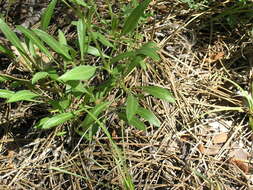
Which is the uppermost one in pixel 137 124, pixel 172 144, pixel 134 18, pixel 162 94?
pixel 134 18

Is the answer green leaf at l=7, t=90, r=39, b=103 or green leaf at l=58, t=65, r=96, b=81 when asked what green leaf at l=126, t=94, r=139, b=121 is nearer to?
green leaf at l=58, t=65, r=96, b=81

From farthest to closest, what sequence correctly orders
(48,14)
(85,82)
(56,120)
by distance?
(85,82), (48,14), (56,120)

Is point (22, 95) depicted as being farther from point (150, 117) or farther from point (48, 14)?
point (150, 117)

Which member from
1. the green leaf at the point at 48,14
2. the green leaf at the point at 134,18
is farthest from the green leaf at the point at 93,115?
the green leaf at the point at 48,14

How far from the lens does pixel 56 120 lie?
5.50 feet

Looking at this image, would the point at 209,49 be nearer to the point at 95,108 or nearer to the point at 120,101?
the point at 120,101

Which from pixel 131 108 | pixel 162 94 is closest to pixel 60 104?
pixel 131 108

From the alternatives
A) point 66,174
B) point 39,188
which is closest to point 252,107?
point 66,174

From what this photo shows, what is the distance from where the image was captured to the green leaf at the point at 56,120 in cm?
165

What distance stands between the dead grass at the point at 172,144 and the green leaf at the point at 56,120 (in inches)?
5.9

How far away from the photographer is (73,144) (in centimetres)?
182

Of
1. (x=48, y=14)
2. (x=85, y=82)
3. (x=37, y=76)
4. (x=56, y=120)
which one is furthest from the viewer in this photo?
(x=85, y=82)

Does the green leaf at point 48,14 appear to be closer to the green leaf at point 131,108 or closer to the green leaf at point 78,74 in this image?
the green leaf at point 78,74

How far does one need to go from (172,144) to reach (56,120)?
53cm
